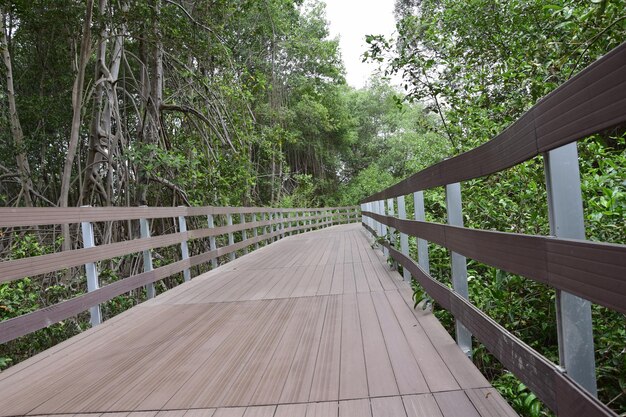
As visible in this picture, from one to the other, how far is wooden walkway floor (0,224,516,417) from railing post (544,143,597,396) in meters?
0.62

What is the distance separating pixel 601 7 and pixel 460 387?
7.52 feet

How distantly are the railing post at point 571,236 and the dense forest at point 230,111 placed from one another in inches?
34.0

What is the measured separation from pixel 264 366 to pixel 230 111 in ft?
25.0

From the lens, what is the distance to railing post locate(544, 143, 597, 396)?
1179 mm

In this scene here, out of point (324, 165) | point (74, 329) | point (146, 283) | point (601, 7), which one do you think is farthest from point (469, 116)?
point (324, 165)

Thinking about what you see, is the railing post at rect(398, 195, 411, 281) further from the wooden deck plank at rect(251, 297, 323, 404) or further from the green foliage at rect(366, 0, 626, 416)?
the wooden deck plank at rect(251, 297, 323, 404)

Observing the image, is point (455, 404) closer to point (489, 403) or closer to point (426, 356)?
point (489, 403)

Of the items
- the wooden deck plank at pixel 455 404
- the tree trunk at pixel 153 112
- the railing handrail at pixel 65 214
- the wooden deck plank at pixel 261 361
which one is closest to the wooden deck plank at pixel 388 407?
the wooden deck plank at pixel 455 404

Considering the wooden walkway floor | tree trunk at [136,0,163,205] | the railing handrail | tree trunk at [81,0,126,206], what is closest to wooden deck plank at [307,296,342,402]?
the wooden walkway floor

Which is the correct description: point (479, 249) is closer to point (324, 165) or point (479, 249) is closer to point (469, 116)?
point (469, 116)

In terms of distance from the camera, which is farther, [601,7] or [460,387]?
[601,7]

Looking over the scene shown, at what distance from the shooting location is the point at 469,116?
5.52 m

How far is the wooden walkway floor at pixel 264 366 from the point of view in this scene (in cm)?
196

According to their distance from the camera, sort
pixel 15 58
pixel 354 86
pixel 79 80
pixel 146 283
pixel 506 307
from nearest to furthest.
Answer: pixel 506 307 < pixel 146 283 < pixel 79 80 < pixel 15 58 < pixel 354 86
